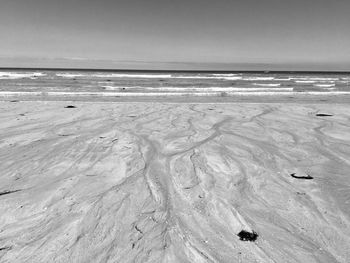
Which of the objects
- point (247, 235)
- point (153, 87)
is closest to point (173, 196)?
point (247, 235)

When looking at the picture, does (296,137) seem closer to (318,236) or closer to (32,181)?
(318,236)

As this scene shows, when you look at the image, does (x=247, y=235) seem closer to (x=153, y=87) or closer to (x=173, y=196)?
(x=173, y=196)

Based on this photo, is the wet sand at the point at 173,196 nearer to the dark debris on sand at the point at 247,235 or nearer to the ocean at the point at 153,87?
the dark debris on sand at the point at 247,235

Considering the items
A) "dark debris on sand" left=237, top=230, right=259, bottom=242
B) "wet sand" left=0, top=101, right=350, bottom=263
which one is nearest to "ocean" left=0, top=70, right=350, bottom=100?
"wet sand" left=0, top=101, right=350, bottom=263

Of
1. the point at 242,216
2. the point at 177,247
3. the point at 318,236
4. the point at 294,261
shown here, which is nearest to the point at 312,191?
the point at 318,236

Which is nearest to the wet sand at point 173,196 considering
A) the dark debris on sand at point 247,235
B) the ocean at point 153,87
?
the dark debris on sand at point 247,235

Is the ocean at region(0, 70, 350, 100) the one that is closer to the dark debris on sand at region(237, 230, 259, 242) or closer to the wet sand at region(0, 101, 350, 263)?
the wet sand at region(0, 101, 350, 263)
